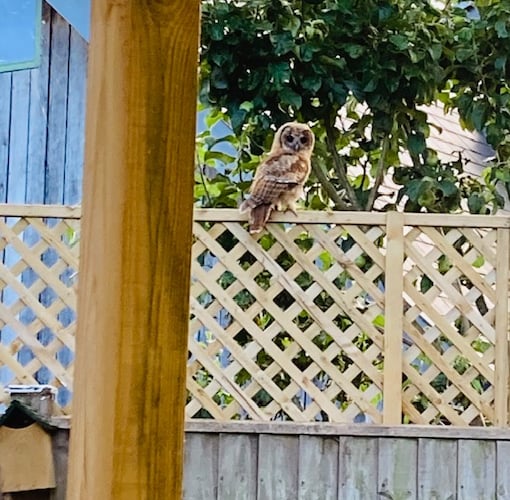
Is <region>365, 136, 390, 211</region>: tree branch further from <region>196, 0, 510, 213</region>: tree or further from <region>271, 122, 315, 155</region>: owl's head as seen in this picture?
<region>271, 122, 315, 155</region>: owl's head

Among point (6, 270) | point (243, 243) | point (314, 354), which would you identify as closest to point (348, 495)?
point (314, 354)

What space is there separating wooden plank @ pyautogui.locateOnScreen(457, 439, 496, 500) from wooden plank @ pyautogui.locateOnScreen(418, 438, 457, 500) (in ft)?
0.08

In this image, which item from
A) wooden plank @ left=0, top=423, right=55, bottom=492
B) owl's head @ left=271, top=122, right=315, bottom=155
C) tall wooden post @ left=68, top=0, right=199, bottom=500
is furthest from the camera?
owl's head @ left=271, top=122, right=315, bottom=155

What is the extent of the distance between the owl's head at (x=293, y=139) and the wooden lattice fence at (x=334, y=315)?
40 cm

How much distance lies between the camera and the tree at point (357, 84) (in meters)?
3.99


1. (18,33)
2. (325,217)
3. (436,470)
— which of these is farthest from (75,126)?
(436,470)

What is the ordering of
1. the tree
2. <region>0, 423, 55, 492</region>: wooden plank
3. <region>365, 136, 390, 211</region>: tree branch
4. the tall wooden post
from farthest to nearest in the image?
<region>365, 136, 390, 211</region>: tree branch < the tree < <region>0, 423, 55, 492</region>: wooden plank < the tall wooden post

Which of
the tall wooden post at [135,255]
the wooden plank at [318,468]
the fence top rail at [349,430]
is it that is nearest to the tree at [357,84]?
the fence top rail at [349,430]

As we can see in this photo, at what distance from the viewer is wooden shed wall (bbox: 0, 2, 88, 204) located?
455 cm

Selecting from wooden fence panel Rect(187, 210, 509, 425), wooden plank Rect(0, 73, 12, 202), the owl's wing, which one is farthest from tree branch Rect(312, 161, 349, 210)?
wooden plank Rect(0, 73, 12, 202)

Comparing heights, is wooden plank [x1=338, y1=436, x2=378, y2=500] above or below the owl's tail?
below

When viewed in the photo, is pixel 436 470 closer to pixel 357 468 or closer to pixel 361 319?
pixel 357 468

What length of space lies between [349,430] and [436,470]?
324 mm

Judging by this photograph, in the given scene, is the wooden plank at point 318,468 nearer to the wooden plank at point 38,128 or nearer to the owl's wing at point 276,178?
the owl's wing at point 276,178
